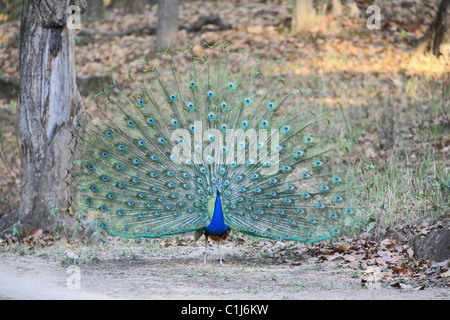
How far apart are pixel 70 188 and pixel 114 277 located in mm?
2576

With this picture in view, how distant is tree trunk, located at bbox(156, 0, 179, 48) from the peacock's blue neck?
10986mm

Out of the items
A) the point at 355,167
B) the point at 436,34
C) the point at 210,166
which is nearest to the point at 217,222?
the point at 210,166

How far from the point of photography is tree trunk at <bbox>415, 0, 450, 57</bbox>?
14.5 meters

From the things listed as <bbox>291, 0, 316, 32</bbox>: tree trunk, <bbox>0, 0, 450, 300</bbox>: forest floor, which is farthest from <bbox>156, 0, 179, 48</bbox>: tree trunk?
<bbox>291, 0, 316, 32</bbox>: tree trunk

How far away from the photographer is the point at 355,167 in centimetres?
1045

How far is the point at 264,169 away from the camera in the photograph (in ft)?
23.6

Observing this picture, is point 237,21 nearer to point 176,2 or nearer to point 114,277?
point 176,2

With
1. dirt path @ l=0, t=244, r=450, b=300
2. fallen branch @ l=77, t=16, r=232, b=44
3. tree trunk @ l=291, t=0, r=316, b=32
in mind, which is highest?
tree trunk @ l=291, t=0, r=316, b=32

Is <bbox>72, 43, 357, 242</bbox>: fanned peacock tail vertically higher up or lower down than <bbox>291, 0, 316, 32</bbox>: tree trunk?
lower down

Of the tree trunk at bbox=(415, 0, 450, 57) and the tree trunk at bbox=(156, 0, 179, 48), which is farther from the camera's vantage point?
the tree trunk at bbox=(156, 0, 179, 48)

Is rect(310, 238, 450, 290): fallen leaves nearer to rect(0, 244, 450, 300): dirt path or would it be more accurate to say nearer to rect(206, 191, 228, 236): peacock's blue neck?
rect(0, 244, 450, 300): dirt path

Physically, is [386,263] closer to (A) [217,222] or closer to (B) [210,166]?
(A) [217,222]

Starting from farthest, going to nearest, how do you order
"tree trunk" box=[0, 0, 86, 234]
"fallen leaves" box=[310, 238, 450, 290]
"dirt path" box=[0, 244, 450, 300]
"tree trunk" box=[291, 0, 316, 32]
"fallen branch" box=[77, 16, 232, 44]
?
"fallen branch" box=[77, 16, 232, 44] < "tree trunk" box=[291, 0, 316, 32] < "tree trunk" box=[0, 0, 86, 234] < "fallen leaves" box=[310, 238, 450, 290] < "dirt path" box=[0, 244, 450, 300]

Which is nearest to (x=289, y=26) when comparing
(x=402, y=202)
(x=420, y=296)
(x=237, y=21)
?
(x=237, y=21)
